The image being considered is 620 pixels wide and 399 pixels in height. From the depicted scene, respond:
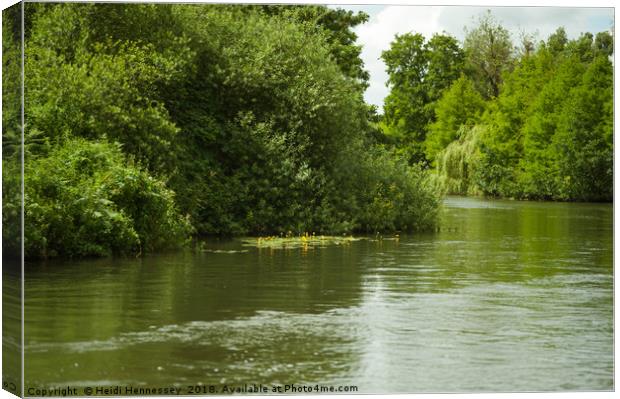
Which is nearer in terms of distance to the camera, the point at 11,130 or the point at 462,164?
the point at 11,130

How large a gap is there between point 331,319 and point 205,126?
14.0 m

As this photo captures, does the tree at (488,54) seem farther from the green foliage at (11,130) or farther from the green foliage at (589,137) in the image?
the green foliage at (11,130)

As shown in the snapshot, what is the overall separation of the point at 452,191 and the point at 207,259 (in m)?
22.8

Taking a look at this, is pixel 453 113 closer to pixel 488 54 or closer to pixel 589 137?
pixel 589 137

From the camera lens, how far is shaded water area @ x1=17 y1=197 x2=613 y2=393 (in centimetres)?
1031

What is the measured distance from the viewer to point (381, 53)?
21125mm

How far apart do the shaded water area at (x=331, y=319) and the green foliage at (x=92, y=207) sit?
0.56 meters

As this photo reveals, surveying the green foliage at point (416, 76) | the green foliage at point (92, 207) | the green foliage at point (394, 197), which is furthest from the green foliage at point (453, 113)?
the green foliage at point (92, 207)

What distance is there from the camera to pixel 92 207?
65.5 feet

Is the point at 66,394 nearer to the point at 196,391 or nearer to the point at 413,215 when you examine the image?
the point at 196,391

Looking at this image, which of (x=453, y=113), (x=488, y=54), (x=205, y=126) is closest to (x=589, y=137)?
(x=488, y=54)

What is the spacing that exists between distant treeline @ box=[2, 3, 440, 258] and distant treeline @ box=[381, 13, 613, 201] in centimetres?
159

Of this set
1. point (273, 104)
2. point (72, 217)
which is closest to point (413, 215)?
point (273, 104)

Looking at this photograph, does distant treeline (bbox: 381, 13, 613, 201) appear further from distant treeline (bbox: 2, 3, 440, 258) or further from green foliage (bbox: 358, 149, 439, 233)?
distant treeline (bbox: 2, 3, 440, 258)
